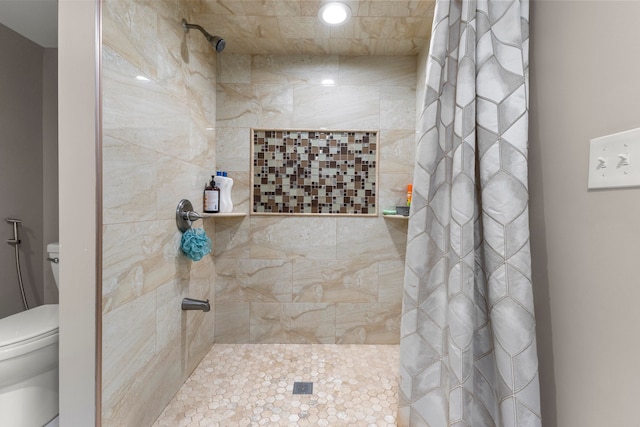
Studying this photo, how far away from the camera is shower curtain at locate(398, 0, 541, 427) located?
779 mm

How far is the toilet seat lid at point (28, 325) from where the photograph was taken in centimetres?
91

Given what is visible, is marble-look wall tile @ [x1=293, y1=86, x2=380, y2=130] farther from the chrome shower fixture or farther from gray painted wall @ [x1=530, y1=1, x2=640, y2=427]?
gray painted wall @ [x1=530, y1=1, x2=640, y2=427]

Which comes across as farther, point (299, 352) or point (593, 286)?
point (299, 352)

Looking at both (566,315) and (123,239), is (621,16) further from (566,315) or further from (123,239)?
(123,239)

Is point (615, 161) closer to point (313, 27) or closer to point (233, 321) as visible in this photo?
point (313, 27)

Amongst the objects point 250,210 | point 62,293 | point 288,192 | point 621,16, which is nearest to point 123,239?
point 62,293

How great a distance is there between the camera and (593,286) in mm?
670

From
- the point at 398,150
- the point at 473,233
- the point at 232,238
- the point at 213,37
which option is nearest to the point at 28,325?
the point at 232,238

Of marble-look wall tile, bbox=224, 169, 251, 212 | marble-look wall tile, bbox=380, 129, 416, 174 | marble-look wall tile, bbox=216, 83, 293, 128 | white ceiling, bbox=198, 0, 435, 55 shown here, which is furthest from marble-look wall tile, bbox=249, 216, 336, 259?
white ceiling, bbox=198, 0, 435, 55

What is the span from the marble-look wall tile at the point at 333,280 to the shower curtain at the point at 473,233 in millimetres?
820

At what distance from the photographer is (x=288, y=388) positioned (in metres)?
1.34

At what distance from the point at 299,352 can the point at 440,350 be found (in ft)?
3.32

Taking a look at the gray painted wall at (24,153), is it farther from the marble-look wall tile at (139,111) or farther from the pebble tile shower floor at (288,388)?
the pebble tile shower floor at (288,388)

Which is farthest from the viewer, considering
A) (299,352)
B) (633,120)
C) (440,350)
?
(299,352)
